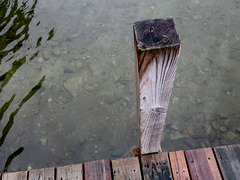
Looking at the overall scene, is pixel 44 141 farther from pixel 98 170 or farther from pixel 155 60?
pixel 155 60

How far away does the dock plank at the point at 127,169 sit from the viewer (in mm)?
1824

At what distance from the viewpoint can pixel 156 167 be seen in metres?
1.85

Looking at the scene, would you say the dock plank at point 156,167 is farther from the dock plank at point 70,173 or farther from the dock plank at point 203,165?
the dock plank at point 70,173

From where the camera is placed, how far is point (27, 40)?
481 centimetres

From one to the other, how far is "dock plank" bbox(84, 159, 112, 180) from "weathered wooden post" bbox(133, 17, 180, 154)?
26.5 inches

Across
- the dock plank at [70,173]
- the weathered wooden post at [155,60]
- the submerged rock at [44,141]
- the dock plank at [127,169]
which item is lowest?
the submerged rock at [44,141]

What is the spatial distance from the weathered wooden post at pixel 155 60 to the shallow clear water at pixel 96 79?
2081 mm

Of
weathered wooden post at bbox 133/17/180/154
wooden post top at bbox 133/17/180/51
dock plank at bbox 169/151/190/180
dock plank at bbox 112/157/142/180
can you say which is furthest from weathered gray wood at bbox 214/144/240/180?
wooden post top at bbox 133/17/180/51

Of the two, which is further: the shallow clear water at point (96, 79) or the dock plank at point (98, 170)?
the shallow clear water at point (96, 79)

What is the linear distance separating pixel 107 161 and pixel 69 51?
3.20 metres

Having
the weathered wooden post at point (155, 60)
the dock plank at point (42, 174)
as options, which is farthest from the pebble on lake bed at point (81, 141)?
the weathered wooden post at point (155, 60)

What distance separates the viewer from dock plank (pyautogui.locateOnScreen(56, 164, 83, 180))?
185 centimetres

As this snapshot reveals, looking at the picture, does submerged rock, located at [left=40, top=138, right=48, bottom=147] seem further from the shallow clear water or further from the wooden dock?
the wooden dock

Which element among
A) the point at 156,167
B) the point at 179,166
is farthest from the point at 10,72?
the point at 179,166
